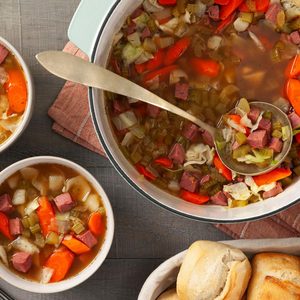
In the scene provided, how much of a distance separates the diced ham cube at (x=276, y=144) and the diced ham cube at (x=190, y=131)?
23 centimetres

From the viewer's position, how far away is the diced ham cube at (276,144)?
214 cm

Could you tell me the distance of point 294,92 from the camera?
2.15 m

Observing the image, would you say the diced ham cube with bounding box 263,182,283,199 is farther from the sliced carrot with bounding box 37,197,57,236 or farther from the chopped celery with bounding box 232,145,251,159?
the sliced carrot with bounding box 37,197,57,236

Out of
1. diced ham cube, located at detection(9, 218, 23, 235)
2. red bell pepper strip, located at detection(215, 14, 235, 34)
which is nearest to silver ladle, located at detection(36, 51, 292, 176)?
red bell pepper strip, located at detection(215, 14, 235, 34)

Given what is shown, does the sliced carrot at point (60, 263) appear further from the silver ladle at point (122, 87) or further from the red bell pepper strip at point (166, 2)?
the red bell pepper strip at point (166, 2)

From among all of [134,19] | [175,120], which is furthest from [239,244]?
[134,19]

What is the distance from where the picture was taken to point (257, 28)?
2158mm

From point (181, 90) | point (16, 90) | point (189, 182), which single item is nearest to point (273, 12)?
point (181, 90)

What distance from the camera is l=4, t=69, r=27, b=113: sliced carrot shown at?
227cm

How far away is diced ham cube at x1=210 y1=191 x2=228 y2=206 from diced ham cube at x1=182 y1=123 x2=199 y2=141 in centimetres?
20

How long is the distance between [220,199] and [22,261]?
0.68 m

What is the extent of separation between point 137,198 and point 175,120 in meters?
0.36

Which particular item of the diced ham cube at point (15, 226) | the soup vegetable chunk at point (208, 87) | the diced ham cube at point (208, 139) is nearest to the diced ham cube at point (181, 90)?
the soup vegetable chunk at point (208, 87)

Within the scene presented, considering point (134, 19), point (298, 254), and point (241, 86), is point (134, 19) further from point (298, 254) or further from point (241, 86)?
point (298, 254)
